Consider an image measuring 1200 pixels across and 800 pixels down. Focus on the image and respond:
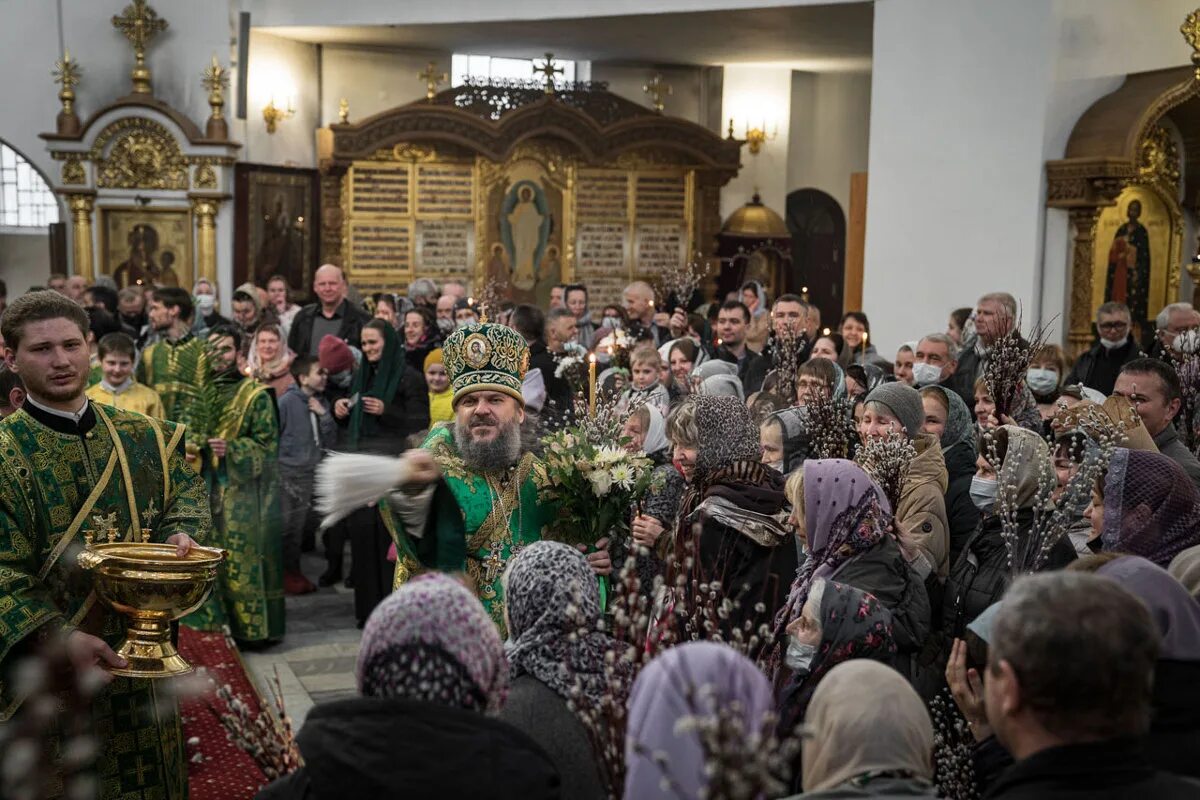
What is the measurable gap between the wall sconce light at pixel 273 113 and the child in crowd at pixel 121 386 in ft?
32.5

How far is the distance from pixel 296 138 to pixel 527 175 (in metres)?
3.18

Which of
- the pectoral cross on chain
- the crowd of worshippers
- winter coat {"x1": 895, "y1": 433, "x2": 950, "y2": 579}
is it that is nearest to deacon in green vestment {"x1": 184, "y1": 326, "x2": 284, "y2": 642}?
the crowd of worshippers

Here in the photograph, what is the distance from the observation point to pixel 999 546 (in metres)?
4.43

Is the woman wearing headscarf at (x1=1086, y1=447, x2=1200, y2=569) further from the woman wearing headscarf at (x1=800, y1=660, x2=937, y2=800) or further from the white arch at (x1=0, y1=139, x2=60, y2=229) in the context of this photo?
the white arch at (x1=0, y1=139, x2=60, y2=229)

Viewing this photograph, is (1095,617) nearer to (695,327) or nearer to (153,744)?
(153,744)

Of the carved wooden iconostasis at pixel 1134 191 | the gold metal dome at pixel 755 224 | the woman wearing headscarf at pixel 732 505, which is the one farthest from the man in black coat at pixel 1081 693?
the gold metal dome at pixel 755 224

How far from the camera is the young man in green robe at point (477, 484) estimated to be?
4.34 meters

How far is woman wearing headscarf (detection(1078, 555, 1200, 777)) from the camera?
2697 millimetres

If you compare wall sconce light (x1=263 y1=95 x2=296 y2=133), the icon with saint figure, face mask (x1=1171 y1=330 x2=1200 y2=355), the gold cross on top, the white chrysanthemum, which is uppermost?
the gold cross on top

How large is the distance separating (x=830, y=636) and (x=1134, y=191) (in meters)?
9.63

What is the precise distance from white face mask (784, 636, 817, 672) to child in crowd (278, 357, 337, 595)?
5334 mm

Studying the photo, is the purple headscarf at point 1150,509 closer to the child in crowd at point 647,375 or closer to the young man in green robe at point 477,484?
the young man in green robe at point 477,484

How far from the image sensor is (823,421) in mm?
6094

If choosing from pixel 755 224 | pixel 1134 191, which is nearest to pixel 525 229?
pixel 755 224
